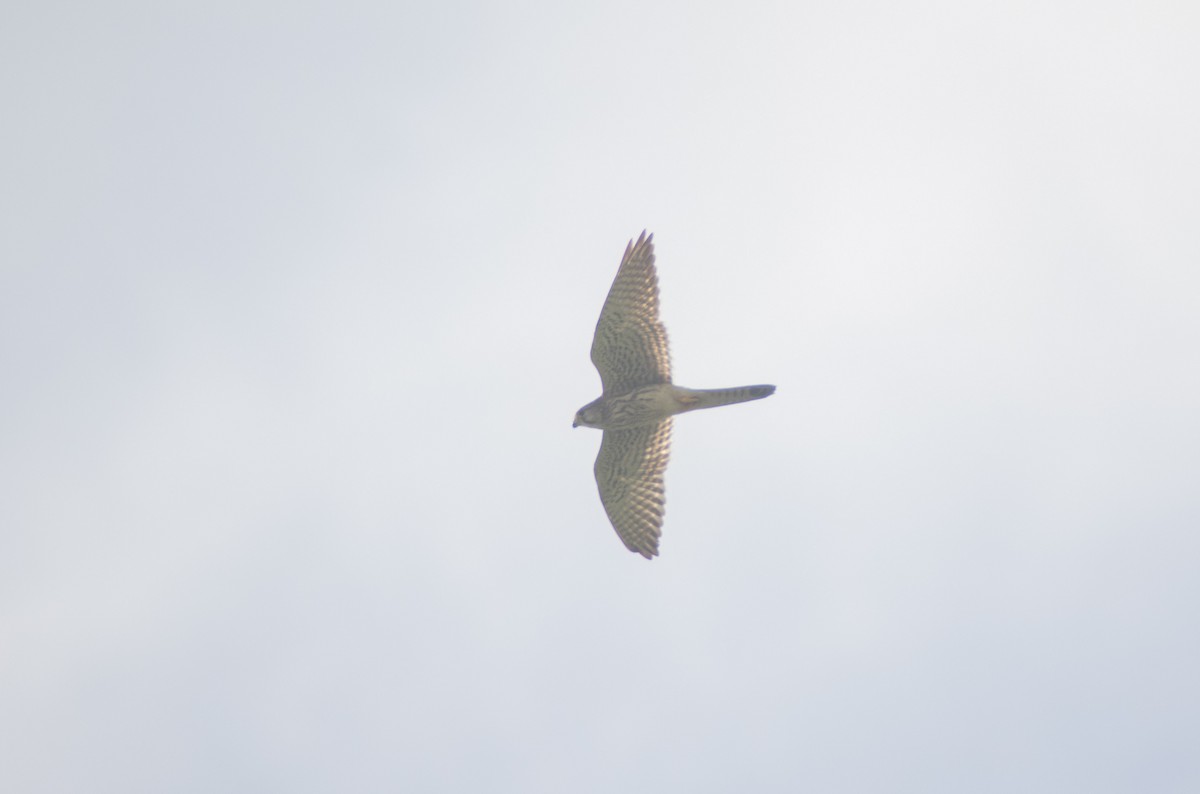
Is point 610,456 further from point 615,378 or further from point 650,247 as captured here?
point 650,247

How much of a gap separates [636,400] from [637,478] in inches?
53.6

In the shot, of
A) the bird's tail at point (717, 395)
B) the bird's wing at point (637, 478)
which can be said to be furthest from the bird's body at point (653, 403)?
the bird's wing at point (637, 478)

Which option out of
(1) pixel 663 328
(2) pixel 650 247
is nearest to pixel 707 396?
(1) pixel 663 328

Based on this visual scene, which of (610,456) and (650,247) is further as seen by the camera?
(610,456)

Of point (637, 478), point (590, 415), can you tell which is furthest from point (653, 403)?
point (637, 478)

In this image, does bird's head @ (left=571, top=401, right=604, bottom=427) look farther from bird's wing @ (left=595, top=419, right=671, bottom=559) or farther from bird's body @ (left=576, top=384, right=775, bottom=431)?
bird's wing @ (left=595, top=419, right=671, bottom=559)

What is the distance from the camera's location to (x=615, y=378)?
1614cm

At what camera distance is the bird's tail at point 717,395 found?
15.1m

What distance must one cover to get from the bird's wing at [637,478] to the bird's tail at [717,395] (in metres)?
0.98

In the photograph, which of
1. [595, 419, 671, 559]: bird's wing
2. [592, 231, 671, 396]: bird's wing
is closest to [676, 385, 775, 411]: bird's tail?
[592, 231, 671, 396]: bird's wing

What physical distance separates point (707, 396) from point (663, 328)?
40.4 inches

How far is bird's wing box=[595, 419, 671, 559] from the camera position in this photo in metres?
16.7

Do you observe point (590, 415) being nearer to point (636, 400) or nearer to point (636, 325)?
point (636, 400)

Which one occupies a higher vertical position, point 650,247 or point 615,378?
point 650,247
